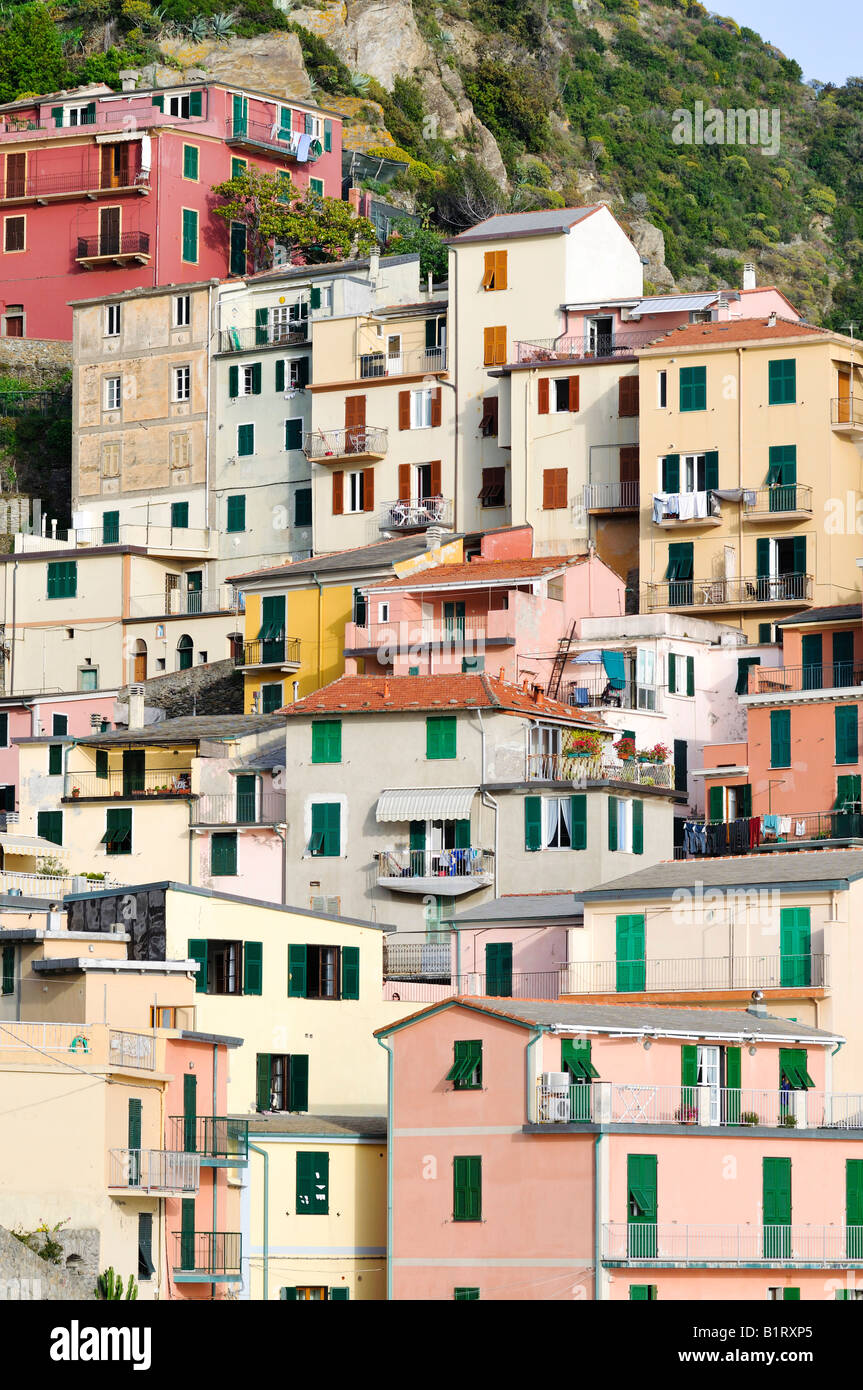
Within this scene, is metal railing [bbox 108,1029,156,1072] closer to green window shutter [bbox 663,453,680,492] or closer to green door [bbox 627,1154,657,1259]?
green door [bbox 627,1154,657,1259]

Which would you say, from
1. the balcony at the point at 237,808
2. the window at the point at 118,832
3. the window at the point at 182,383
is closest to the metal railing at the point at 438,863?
the balcony at the point at 237,808

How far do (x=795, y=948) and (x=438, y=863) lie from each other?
13.4 metres

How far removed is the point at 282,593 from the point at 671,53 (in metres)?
83.1

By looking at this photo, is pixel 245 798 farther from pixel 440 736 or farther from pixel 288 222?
pixel 288 222

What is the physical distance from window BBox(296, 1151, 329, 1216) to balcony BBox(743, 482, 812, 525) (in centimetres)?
3066

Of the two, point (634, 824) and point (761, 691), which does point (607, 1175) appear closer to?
point (634, 824)

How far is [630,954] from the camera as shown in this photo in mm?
50000

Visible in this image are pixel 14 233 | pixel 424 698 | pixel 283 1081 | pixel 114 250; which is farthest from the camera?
pixel 14 233

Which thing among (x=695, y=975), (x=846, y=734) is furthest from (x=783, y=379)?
(x=695, y=975)

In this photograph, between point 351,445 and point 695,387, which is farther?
point 351,445

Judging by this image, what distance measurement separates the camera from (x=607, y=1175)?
41188mm

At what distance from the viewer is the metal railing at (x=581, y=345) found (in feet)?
248

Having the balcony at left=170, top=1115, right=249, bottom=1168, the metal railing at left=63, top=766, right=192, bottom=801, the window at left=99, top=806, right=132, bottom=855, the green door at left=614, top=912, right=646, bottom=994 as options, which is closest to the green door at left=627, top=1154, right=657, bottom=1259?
the balcony at left=170, top=1115, right=249, bottom=1168

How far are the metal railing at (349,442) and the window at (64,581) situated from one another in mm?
8152
